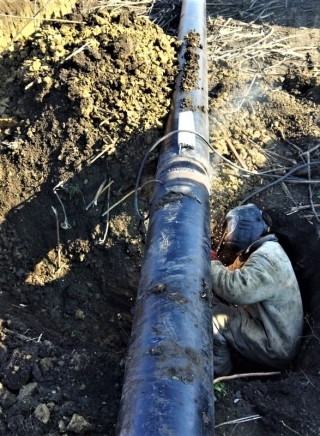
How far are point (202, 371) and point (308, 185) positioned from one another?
2.90 m

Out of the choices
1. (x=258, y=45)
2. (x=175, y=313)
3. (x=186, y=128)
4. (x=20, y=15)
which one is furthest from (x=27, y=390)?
(x=258, y=45)

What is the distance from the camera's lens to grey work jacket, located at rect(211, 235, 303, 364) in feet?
11.7

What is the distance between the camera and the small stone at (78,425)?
2.63 m

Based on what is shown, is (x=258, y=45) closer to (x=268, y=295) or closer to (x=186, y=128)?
(x=186, y=128)

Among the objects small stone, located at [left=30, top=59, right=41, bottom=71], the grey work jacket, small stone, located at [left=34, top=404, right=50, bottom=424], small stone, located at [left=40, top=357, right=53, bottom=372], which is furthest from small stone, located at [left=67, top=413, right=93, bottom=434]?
small stone, located at [left=30, top=59, right=41, bottom=71]

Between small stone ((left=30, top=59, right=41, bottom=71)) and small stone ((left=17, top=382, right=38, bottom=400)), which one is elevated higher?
small stone ((left=30, top=59, right=41, bottom=71))

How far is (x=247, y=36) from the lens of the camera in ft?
23.9

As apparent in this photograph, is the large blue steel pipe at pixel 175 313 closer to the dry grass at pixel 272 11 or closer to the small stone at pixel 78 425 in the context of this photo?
the small stone at pixel 78 425

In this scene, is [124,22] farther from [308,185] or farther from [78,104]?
[308,185]

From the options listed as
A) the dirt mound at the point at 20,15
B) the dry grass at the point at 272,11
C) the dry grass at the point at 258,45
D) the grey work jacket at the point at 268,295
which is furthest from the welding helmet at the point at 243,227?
the dry grass at the point at 272,11

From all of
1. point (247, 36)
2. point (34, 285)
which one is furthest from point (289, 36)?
point (34, 285)

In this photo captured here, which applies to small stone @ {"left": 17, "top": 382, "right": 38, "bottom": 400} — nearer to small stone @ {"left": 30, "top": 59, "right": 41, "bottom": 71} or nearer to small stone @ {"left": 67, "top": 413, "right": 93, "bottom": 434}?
small stone @ {"left": 67, "top": 413, "right": 93, "bottom": 434}

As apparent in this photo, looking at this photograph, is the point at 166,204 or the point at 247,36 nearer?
the point at 166,204

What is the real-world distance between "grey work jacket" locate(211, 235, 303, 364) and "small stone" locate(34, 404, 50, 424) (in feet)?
5.13
